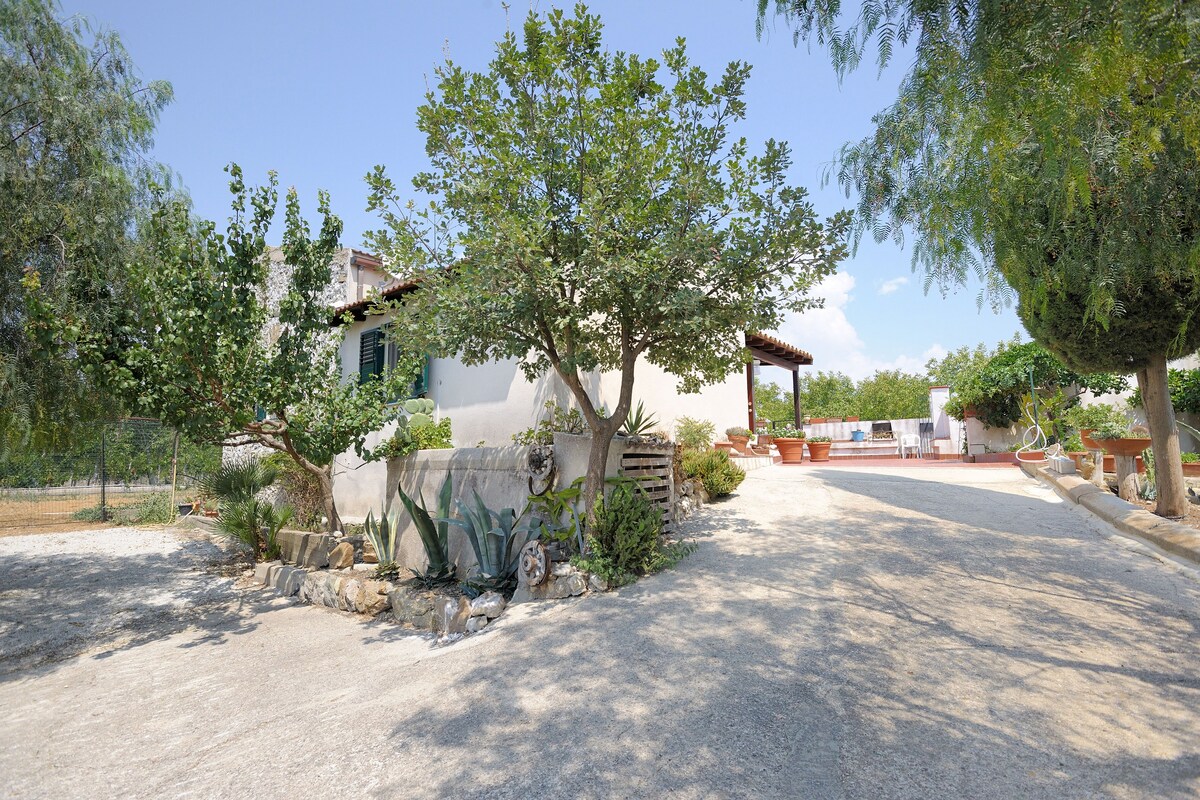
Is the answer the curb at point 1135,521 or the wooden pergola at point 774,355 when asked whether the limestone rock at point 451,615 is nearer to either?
the curb at point 1135,521

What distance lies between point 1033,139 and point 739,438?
967 centimetres

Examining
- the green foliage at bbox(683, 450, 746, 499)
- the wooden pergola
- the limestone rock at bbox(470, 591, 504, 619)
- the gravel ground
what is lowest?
the gravel ground

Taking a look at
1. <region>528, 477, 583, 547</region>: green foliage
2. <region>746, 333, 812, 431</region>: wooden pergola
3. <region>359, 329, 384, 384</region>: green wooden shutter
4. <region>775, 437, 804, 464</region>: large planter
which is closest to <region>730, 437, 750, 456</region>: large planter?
<region>746, 333, 812, 431</region>: wooden pergola

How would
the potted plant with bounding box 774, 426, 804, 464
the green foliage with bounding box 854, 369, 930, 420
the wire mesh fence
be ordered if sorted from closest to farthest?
1. the wire mesh fence
2. the potted plant with bounding box 774, 426, 804, 464
3. the green foliage with bounding box 854, 369, 930, 420

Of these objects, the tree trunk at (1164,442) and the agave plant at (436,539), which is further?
the agave plant at (436,539)

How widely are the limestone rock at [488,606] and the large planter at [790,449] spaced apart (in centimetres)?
1031

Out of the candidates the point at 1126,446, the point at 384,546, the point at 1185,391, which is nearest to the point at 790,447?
the point at 1126,446

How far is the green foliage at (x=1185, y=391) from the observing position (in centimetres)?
1429

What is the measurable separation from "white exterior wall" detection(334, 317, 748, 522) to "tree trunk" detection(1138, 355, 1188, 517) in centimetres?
489

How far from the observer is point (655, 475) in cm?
769

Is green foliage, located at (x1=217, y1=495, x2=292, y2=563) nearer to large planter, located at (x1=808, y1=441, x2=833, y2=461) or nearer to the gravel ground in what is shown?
the gravel ground

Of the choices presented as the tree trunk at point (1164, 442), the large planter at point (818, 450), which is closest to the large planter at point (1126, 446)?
the tree trunk at point (1164, 442)

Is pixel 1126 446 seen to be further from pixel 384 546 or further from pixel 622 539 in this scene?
pixel 384 546

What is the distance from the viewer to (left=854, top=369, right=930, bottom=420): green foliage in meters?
33.9
